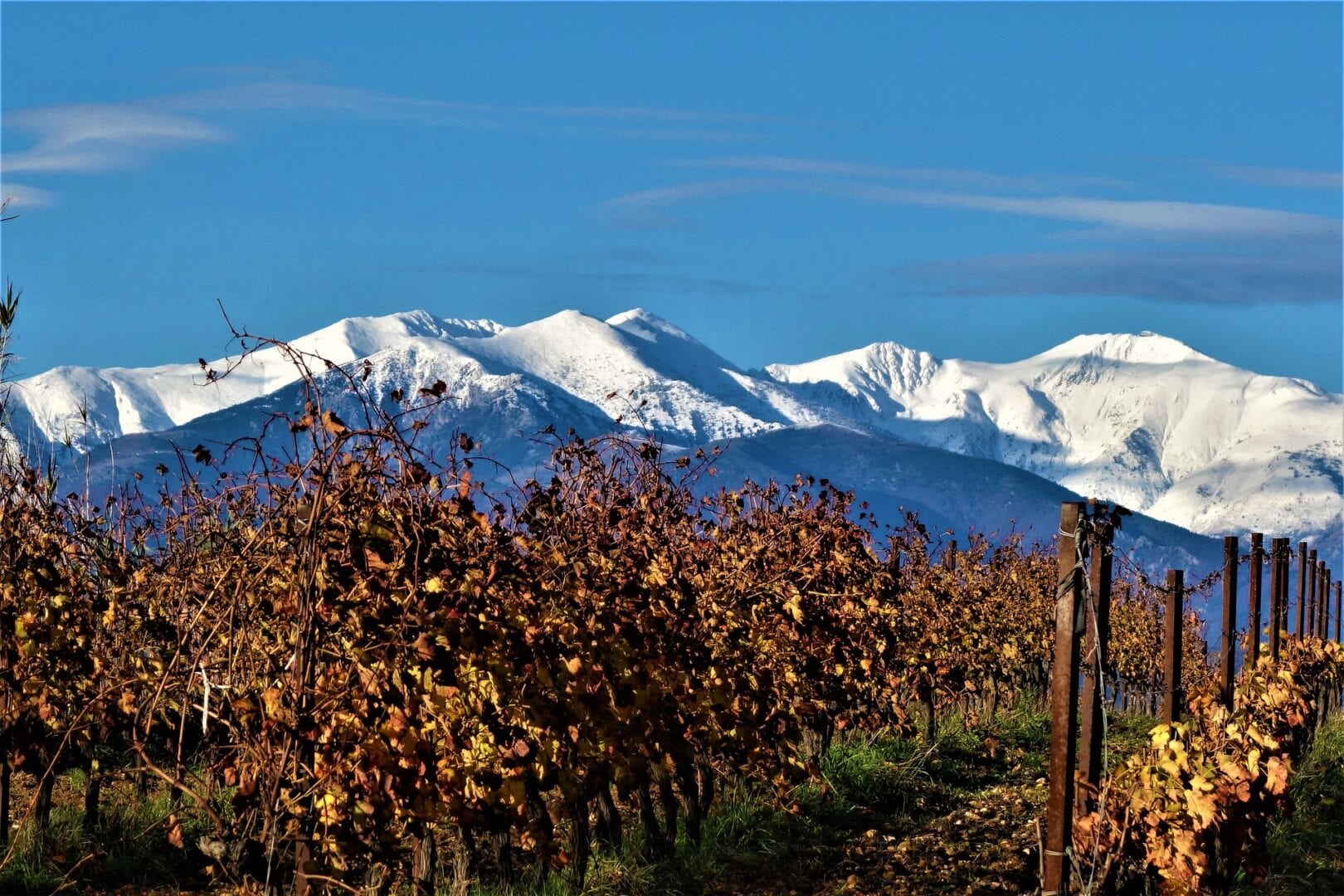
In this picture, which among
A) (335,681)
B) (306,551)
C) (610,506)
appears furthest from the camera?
(610,506)

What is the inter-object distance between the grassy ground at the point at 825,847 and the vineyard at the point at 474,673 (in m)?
0.18

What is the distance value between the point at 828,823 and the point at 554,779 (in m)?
4.15

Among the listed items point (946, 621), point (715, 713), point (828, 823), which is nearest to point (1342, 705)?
point (946, 621)

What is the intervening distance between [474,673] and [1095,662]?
3616 millimetres

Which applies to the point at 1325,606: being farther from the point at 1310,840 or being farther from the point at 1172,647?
the point at 1310,840

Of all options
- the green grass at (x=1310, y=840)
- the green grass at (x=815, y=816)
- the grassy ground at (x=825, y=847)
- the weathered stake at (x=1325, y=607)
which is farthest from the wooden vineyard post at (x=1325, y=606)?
the grassy ground at (x=825, y=847)

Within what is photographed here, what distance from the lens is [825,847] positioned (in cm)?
1196

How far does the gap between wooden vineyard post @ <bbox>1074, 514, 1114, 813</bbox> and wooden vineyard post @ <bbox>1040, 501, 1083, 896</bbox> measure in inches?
5.5

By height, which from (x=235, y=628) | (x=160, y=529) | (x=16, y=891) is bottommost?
(x=16, y=891)

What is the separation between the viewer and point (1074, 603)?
905 cm

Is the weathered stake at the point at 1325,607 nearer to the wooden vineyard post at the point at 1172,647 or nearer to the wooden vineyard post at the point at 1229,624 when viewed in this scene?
the wooden vineyard post at the point at 1229,624

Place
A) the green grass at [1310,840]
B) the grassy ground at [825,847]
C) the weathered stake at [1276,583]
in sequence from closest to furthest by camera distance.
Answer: the grassy ground at [825,847], the green grass at [1310,840], the weathered stake at [1276,583]

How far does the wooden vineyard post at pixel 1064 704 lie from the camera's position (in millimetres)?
8969

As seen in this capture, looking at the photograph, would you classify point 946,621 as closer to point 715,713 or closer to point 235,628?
point 715,713
